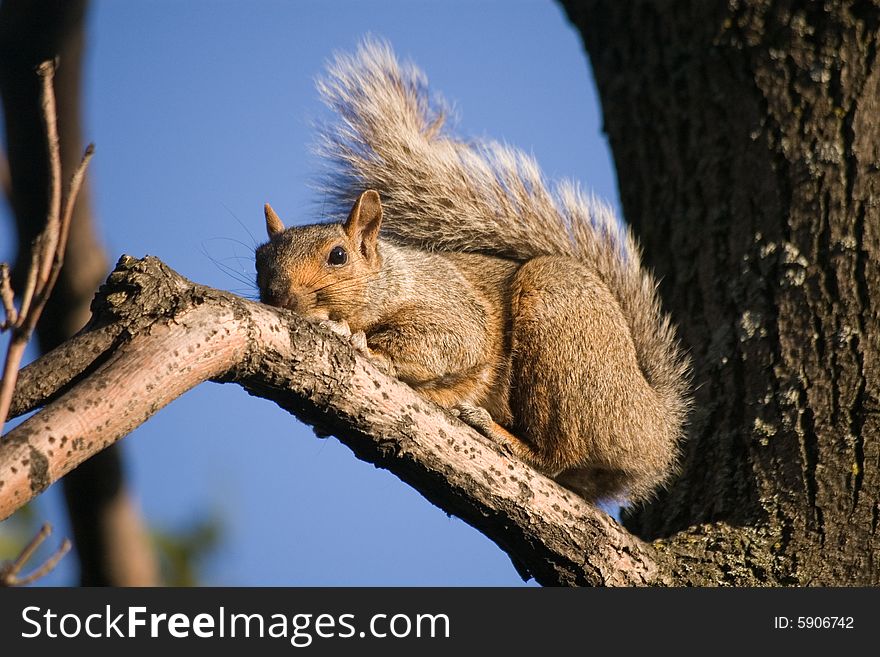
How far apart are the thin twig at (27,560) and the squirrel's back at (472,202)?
2.61 metres

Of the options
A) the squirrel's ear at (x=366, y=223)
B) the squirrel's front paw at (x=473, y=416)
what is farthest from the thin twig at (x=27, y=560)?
the squirrel's ear at (x=366, y=223)

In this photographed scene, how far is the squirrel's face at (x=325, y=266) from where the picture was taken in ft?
10.9

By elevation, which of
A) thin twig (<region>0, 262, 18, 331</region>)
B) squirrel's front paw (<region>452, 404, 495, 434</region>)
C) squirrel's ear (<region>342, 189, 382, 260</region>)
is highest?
squirrel's ear (<region>342, 189, 382, 260</region>)

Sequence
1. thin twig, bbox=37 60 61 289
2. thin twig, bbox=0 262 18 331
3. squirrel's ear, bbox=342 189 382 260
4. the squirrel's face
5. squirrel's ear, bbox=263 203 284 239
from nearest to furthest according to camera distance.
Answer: thin twig, bbox=37 60 61 289, thin twig, bbox=0 262 18 331, the squirrel's face, squirrel's ear, bbox=342 189 382 260, squirrel's ear, bbox=263 203 284 239

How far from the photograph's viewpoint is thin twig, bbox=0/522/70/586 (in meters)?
1.31

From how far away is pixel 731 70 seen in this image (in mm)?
3518

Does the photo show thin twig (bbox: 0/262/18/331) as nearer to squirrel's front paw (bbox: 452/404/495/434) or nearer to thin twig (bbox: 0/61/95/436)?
thin twig (bbox: 0/61/95/436)

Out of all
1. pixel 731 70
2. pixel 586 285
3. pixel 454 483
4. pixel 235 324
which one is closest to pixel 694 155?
pixel 731 70

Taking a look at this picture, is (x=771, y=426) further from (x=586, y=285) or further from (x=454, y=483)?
(x=454, y=483)

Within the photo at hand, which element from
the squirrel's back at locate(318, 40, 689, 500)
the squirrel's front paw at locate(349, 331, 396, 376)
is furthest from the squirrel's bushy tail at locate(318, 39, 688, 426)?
the squirrel's front paw at locate(349, 331, 396, 376)

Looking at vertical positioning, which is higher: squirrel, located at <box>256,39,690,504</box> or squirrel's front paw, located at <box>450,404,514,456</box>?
squirrel, located at <box>256,39,690,504</box>

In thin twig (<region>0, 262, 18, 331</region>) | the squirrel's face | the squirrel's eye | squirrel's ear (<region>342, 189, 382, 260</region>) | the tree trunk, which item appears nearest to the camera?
thin twig (<region>0, 262, 18, 331</region>)

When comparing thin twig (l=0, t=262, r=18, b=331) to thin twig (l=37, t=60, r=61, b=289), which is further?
thin twig (l=0, t=262, r=18, b=331)

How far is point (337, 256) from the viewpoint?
350 centimetres
